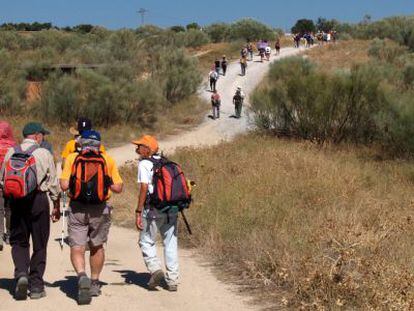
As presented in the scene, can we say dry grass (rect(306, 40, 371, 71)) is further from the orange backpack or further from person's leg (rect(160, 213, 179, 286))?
the orange backpack

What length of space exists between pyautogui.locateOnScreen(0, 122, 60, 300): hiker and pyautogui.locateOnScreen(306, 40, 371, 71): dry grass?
37.0m

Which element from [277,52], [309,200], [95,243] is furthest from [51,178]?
[277,52]

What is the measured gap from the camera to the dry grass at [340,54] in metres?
43.7

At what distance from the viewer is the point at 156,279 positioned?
6.71m

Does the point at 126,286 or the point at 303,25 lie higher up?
the point at 303,25

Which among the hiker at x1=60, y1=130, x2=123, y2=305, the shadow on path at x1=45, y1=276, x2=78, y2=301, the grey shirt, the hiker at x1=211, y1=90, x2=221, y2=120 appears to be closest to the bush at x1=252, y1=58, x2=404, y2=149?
the hiker at x1=211, y1=90, x2=221, y2=120

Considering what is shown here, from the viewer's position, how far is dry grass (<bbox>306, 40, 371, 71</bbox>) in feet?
143

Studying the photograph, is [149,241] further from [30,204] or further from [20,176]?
[20,176]

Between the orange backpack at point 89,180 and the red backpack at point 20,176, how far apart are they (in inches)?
14.6

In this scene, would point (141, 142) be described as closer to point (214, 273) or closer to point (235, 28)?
point (214, 273)

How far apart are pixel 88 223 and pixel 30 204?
566 millimetres

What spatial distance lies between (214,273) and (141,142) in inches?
75.7

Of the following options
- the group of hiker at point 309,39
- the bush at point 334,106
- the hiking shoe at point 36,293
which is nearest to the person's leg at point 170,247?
the hiking shoe at point 36,293

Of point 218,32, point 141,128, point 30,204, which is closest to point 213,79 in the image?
point 141,128
